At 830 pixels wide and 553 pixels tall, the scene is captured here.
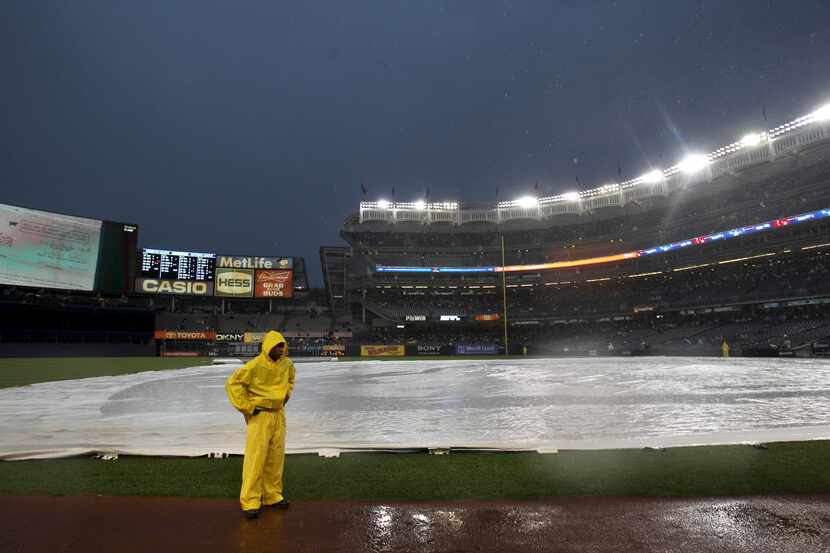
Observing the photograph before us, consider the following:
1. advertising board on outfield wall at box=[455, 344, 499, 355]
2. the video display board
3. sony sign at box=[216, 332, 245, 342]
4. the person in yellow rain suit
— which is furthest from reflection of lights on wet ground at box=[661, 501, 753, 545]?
sony sign at box=[216, 332, 245, 342]

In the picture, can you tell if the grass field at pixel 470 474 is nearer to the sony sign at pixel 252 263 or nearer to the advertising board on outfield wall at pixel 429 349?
Answer: the advertising board on outfield wall at pixel 429 349

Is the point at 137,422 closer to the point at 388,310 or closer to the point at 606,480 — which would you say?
the point at 606,480

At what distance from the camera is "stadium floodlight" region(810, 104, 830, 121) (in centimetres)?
4509

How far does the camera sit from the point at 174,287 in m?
60.0

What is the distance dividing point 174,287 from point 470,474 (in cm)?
6326

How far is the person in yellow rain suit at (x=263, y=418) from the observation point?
413cm

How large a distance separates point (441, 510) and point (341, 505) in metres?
0.90

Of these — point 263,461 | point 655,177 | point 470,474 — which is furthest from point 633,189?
point 263,461

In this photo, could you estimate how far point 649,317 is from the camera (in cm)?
5759

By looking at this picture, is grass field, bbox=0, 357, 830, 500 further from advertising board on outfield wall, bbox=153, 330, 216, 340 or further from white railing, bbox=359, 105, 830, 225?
white railing, bbox=359, 105, 830, 225

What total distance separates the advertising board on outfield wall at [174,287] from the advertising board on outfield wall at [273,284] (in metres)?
6.08

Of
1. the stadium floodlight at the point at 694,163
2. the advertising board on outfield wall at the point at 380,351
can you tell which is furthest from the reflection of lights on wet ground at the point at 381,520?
the stadium floodlight at the point at 694,163

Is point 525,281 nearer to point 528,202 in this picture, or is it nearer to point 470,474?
point 528,202

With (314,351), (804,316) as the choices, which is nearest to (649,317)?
(804,316)
